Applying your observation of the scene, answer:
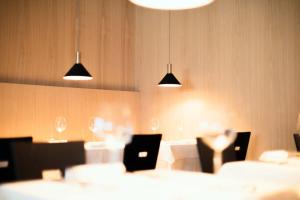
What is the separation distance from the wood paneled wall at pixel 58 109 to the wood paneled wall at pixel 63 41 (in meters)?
0.21

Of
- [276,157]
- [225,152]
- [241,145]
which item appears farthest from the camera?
[241,145]

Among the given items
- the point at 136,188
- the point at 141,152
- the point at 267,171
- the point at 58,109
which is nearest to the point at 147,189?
the point at 136,188

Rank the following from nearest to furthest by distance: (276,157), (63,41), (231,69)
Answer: (276,157) < (231,69) < (63,41)

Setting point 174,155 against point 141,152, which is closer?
point 141,152

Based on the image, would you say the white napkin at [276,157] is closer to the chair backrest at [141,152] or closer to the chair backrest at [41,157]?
the chair backrest at [141,152]

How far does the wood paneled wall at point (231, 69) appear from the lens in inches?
200

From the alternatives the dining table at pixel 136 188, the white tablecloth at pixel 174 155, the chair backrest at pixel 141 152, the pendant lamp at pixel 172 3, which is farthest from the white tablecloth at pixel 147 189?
the white tablecloth at pixel 174 155

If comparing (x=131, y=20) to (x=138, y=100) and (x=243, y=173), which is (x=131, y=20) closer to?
(x=138, y=100)

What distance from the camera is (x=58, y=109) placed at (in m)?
5.50

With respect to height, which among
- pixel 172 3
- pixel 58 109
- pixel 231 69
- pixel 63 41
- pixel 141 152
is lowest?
pixel 141 152

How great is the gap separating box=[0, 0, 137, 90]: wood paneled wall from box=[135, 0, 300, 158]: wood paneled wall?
0.44 metres

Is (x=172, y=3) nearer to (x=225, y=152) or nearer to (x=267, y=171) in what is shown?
(x=267, y=171)

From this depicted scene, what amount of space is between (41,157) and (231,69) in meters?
3.82

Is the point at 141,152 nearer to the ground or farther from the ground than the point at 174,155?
farther from the ground
